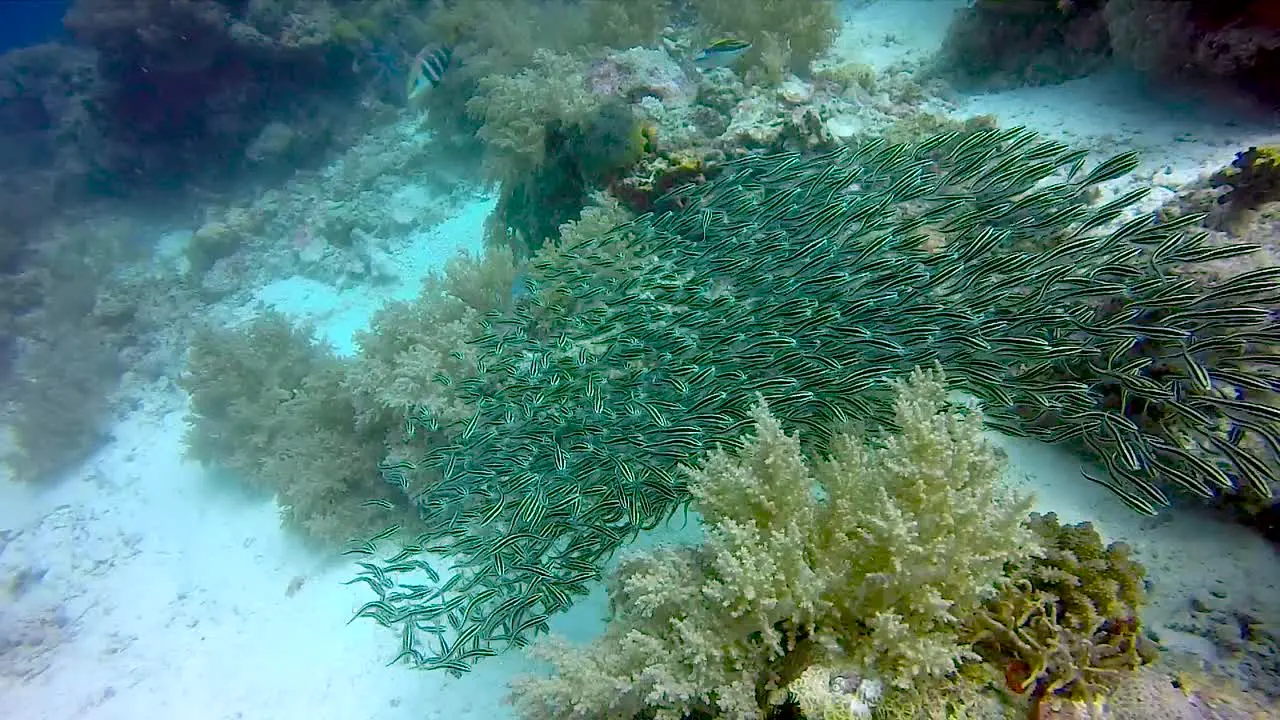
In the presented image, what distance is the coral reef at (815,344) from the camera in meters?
3.88

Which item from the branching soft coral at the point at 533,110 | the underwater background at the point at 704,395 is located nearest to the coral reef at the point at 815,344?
the underwater background at the point at 704,395

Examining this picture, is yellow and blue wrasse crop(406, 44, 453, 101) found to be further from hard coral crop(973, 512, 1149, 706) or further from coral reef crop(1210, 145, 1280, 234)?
hard coral crop(973, 512, 1149, 706)

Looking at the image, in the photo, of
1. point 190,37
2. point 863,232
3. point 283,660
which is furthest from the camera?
point 190,37

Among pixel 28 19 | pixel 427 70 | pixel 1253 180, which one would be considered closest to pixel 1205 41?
pixel 1253 180

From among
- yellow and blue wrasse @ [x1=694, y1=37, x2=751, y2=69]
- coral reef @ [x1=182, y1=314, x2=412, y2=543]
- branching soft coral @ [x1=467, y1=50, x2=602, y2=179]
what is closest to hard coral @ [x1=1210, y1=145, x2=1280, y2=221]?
yellow and blue wrasse @ [x1=694, y1=37, x2=751, y2=69]

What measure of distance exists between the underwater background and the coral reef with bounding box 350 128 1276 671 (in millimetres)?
36

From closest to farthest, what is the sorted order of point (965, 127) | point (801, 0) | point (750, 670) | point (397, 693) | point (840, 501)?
1. point (750, 670)
2. point (840, 501)
3. point (397, 693)
4. point (965, 127)
5. point (801, 0)

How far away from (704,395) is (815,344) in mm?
869

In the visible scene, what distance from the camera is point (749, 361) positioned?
4.42 metres

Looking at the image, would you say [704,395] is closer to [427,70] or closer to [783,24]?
[427,70]

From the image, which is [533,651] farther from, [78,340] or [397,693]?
[78,340]

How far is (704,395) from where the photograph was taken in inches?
174

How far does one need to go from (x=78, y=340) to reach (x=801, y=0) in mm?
13760

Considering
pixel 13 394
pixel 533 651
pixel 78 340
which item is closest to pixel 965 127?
pixel 533 651
